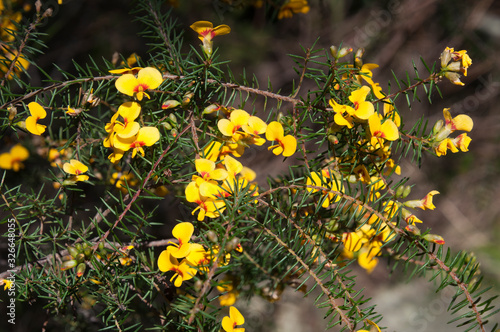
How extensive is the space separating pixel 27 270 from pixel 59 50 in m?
1.24

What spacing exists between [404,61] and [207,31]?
6.05 feet

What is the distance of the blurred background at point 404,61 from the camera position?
6.19 ft

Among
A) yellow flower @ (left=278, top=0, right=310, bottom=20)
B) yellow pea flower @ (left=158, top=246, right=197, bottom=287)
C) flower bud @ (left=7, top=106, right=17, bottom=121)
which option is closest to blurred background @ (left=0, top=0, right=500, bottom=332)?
yellow flower @ (left=278, top=0, right=310, bottom=20)

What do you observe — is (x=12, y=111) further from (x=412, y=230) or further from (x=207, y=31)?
(x=412, y=230)

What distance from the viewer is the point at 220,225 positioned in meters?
0.50

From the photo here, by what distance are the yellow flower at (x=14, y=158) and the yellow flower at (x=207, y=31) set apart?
566 mm

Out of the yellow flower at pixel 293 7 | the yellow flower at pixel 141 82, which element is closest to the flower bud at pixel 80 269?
the yellow flower at pixel 141 82

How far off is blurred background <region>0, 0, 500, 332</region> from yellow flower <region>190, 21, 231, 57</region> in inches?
50.7

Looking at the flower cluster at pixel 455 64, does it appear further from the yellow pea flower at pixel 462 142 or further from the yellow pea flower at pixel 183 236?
the yellow pea flower at pixel 183 236

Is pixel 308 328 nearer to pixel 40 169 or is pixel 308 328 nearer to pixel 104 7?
pixel 40 169

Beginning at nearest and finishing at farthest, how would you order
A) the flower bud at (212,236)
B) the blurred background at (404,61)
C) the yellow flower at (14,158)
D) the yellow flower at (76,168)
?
the flower bud at (212,236) → the yellow flower at (76,168) → the yellow flower at (14,158) → the blurred background at (404,61)

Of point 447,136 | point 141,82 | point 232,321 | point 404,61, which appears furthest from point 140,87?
point 404,61

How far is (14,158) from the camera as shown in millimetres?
894

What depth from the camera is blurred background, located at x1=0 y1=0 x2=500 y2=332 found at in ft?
6.19
